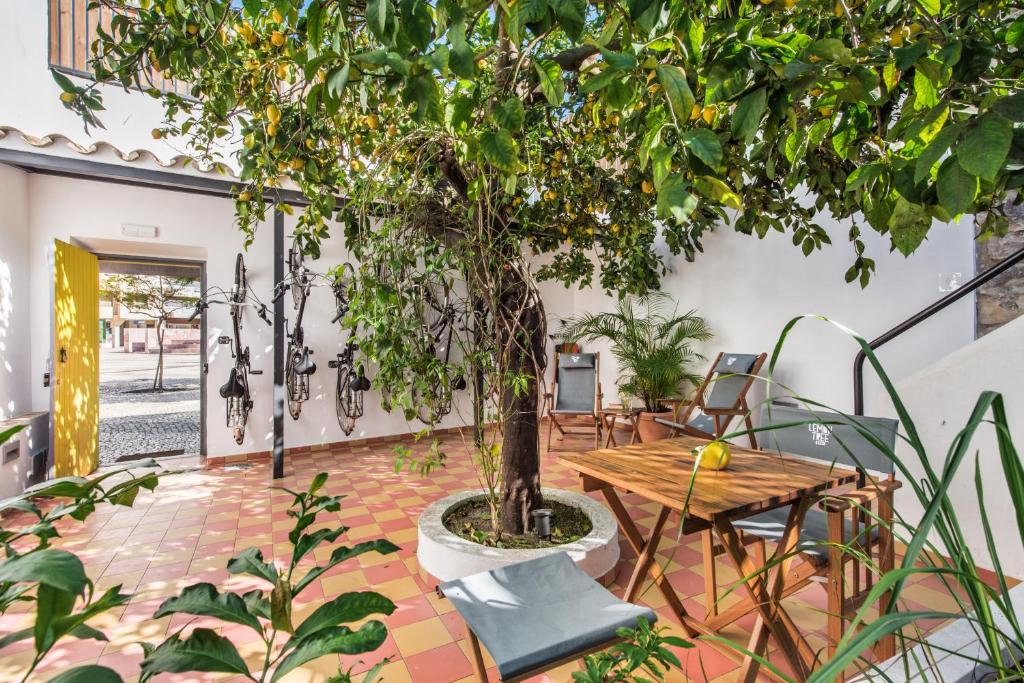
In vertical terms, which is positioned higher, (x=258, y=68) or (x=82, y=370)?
(x=258, y=68)

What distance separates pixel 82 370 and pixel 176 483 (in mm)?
1265

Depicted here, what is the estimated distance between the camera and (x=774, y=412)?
8.89 ft

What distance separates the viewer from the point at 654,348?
563 centimetres

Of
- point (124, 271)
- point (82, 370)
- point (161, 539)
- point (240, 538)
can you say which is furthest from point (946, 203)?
point (124, 271)

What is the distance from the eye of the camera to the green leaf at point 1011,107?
64 centimetres

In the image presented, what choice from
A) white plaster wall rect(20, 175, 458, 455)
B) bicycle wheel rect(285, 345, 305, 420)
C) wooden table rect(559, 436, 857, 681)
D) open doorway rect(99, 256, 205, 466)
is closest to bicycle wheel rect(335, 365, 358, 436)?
white plaster wall rect(20, 175, 458, 455)

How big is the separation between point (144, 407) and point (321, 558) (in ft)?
23.0

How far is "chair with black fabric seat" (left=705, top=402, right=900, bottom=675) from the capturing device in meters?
1.61

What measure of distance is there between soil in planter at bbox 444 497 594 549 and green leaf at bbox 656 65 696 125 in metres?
2.18

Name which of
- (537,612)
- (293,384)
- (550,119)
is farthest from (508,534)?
(293,384)

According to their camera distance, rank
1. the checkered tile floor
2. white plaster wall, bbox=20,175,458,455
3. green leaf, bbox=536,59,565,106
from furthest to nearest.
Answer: white plaster wall, bbox=20,175,458,455 < the checkered tile floor < green leaf, bbox=536,59,565,106

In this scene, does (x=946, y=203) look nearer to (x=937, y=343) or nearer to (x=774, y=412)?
(x=774, y=412)

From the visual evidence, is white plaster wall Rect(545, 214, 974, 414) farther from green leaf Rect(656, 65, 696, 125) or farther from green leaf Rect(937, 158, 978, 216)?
green leaf Rect(656, 65, 696, 125)

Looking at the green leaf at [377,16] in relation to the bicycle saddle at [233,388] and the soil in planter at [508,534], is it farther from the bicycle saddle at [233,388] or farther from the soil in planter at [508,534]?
the bicycle saddle at [233,388]
